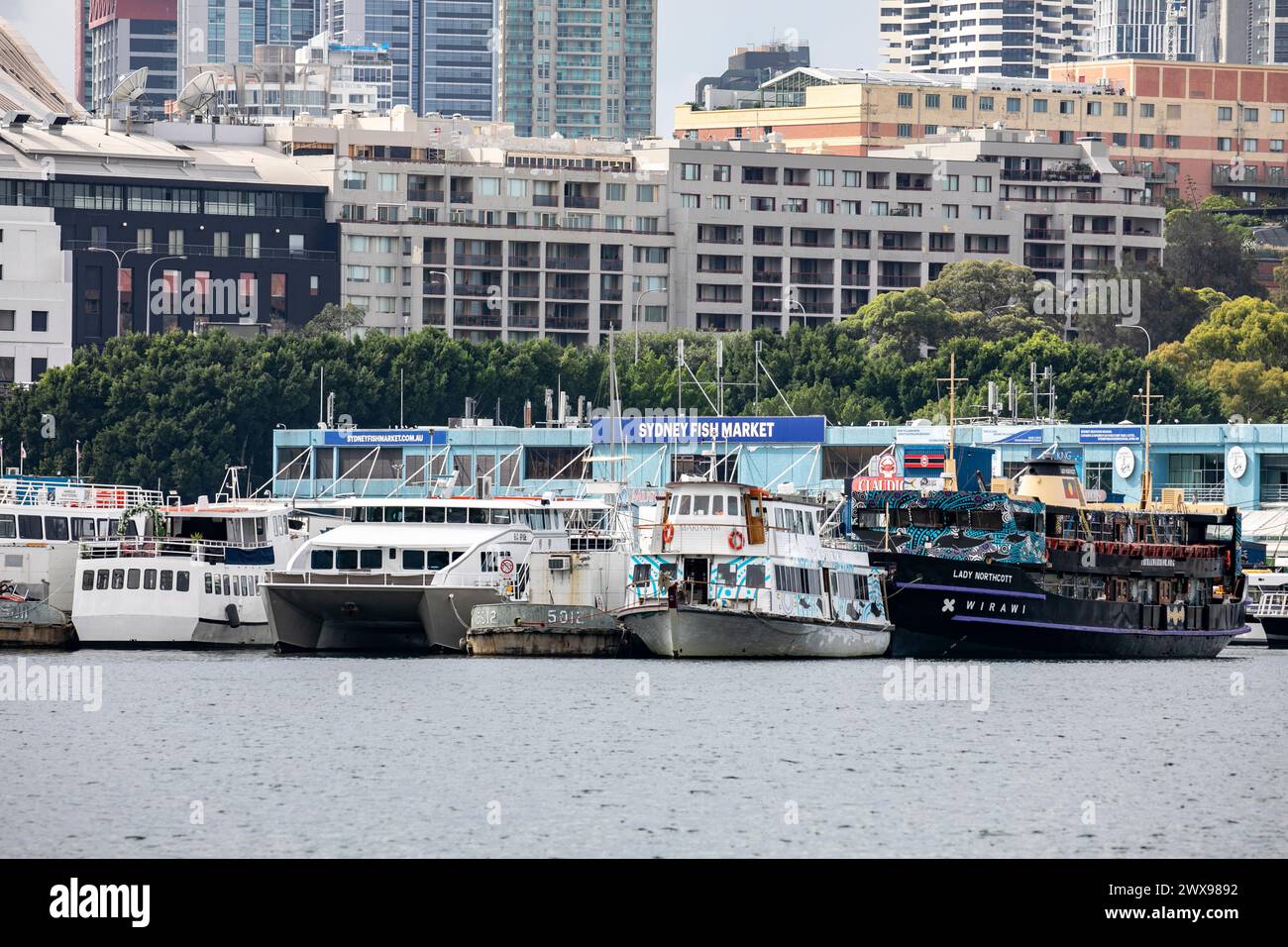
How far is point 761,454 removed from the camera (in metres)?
173

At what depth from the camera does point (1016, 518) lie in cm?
11000

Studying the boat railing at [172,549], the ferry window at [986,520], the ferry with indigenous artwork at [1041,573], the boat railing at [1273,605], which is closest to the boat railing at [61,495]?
the boat railing at [172,549]

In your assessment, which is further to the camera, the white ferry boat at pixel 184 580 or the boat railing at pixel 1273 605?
the boat railing at pixel 1273 605

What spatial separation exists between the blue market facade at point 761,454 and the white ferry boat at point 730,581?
44011mm

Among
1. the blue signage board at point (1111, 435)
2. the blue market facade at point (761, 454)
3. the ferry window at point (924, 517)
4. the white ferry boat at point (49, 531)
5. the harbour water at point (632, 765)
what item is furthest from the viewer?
the blue signage board at point (1111, 435)

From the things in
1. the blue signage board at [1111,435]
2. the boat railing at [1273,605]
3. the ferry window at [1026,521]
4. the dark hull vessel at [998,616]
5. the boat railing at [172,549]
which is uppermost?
the ferry window at [1026,521]

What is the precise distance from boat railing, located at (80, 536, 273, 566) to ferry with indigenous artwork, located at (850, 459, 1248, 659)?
2331 cm

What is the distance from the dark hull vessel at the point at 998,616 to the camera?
107 meters

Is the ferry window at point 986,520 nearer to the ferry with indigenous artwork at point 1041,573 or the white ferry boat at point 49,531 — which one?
the ferry with indigenous artwork at point 1041,573

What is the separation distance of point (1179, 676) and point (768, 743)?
1266 inches

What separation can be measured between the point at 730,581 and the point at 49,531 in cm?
3136

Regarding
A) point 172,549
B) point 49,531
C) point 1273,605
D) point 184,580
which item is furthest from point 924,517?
point 49,531

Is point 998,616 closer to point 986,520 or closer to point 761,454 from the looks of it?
point 986,520
